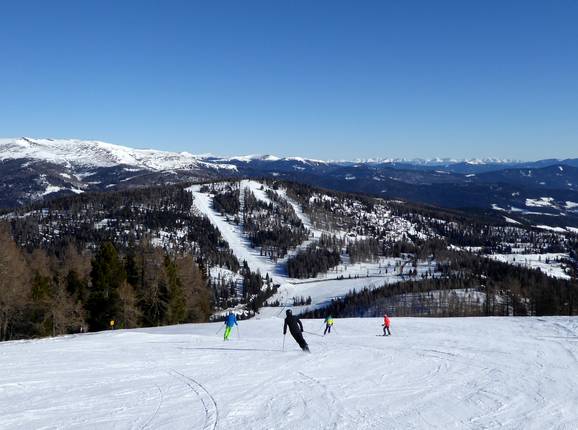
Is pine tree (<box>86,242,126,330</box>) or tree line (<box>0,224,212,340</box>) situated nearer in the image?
tree line (<box>0,224,212,340</box>)

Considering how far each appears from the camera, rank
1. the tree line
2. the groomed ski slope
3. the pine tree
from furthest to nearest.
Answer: the pine tree → the tree line → the groomed ski slope

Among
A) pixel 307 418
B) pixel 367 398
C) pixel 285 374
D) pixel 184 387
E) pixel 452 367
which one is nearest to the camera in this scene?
pixel 307 418

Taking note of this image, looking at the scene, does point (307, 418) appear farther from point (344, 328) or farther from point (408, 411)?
point (344, 328)

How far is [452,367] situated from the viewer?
64.7 feet

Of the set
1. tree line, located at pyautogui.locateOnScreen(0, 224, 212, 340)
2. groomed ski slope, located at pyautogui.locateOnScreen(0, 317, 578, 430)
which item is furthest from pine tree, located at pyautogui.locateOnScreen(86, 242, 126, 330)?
groomed ski slope, located at pyautogui.locateOnScreen(0, 317, 578, 430)

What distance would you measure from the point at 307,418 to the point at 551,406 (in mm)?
7533

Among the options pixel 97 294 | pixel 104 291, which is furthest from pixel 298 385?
pixel 97 294

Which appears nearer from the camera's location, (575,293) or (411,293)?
(575,293)

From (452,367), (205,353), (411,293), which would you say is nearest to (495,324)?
(452,367)

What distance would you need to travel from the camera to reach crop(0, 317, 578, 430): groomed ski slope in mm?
12516

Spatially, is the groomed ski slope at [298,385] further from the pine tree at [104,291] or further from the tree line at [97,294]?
the pine tree at [104,291]

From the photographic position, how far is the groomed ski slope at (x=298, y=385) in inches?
493

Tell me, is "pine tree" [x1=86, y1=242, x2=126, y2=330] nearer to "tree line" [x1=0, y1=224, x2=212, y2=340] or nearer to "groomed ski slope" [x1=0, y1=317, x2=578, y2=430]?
"tree line" [x1=0, y1=224, x2=212, y2=340]

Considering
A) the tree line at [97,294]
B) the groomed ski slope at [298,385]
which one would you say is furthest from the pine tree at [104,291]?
the groomed ski slope at [298,385]
